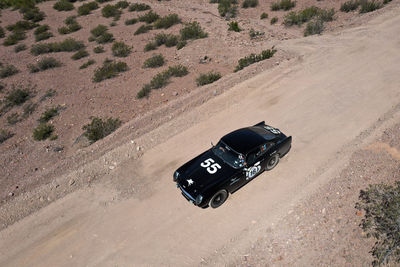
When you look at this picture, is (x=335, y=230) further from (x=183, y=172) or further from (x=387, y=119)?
(x=387, y=119)

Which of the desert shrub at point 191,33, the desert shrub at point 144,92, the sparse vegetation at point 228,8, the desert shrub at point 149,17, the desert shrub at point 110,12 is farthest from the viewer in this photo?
the desert shrub at point 110,12

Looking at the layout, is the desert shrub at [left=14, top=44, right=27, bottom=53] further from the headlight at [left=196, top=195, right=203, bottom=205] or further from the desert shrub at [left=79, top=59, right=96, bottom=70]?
the headlight at [left=196, top=195, right=203, bottom=205]

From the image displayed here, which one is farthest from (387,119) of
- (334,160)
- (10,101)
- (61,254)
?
(10,101)

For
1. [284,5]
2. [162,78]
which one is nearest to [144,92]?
[162,78]

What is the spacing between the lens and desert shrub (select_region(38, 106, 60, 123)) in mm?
15625

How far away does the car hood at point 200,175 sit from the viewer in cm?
866

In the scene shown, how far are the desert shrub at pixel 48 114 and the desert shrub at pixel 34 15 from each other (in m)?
20.0

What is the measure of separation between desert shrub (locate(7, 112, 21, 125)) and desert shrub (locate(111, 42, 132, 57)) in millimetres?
8392

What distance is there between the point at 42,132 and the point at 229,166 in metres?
10.8

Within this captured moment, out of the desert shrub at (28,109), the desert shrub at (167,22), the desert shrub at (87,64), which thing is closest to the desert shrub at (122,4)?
the desert shrub at (167,22)

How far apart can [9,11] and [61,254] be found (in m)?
37.4

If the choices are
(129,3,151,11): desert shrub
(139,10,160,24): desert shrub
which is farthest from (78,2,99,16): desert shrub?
(139,10,160,24): desert shrub

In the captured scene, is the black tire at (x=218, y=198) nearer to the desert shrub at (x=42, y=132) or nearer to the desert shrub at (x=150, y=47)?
the desert shrub at (x=42, y=132)

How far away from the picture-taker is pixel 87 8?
103 feet
